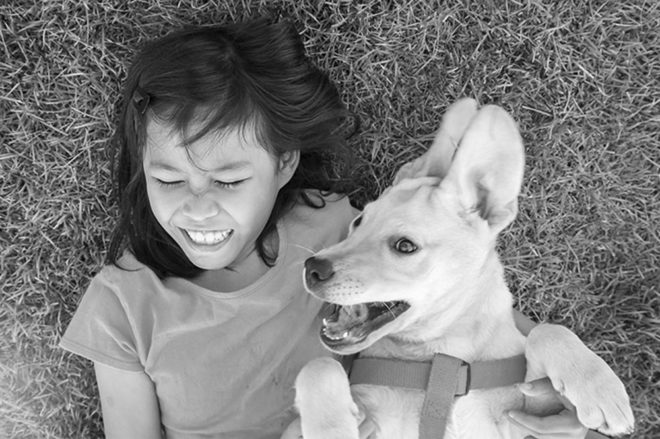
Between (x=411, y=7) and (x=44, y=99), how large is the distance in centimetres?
170

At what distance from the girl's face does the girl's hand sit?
45.9 inches

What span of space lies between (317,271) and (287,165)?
76cm

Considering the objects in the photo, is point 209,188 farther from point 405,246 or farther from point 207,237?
point 405,246

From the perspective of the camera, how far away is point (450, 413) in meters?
2.36

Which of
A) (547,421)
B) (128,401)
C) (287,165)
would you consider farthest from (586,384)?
(128,401)

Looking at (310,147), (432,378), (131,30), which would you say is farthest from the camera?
(131,30)

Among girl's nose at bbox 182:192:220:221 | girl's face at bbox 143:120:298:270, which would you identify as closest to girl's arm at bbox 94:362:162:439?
girl's face at bbox 143:120:298:270

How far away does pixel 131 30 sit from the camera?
3.14 meters

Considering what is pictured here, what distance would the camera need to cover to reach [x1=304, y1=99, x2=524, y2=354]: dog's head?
→ 7.19ft

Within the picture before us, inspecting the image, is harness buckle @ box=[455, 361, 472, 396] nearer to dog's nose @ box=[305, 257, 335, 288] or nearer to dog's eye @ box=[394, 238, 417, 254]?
dog's eye @ box=[394, 238, 417, 254]

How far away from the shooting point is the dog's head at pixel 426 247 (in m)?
2.19

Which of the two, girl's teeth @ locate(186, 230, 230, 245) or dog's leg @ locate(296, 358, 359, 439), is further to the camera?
girl's teeth @ locate(186, 230, 230, 245)

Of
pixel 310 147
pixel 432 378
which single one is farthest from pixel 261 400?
pixel 310 147

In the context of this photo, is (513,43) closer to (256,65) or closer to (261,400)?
(256,65)
